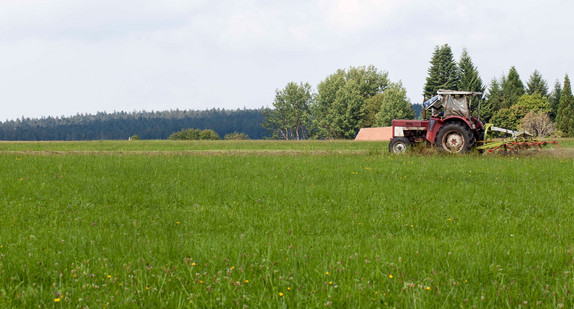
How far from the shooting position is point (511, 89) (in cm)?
8444

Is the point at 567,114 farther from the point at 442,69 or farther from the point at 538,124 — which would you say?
the point at 442,69

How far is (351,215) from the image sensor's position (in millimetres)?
8875

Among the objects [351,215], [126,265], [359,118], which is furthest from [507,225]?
[359,118]

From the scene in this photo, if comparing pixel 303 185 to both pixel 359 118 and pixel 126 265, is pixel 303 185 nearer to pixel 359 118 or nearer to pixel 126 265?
pixel 126 265

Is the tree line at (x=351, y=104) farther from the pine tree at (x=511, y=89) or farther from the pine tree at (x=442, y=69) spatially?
the pine tree at (x=511, y=89)

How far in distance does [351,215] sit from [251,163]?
9.24m

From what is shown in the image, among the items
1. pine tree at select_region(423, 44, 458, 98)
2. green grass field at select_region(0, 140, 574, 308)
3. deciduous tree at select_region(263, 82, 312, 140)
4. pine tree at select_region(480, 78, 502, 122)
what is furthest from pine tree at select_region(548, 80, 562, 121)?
green grass field at select_region(0, 140, 574, 308)

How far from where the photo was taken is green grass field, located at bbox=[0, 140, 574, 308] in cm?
446

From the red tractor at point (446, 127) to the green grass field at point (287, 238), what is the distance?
21.1 ft

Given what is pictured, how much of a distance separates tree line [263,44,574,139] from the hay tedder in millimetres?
49187

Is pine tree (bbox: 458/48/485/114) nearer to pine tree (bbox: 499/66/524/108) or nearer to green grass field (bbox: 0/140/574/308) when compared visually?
pine tree (bbox: 499/66/524/108)

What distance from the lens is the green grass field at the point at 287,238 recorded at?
14.6 ft

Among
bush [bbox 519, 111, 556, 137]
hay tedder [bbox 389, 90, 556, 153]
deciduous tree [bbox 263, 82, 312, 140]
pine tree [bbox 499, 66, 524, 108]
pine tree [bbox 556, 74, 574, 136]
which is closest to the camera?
hay tedder [bbox 389, 90, 556, 153]

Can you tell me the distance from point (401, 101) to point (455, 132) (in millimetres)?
57433
